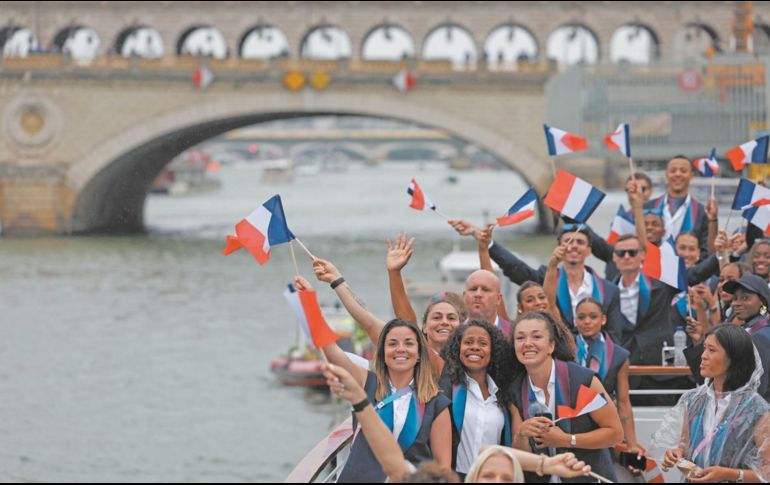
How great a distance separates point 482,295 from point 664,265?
198 cm

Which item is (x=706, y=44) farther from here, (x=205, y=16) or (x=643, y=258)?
(x=643, y=258)

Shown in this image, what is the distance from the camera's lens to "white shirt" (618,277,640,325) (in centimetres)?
821

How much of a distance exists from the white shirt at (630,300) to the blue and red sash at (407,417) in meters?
3.21

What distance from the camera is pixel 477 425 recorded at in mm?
5492

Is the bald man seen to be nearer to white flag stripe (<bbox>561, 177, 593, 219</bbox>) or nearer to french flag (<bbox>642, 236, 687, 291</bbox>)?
french flag (<bbox>642, 236, 687, 291</bbox>)

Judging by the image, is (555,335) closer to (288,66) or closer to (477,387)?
(477,387)

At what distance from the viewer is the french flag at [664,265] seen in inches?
321

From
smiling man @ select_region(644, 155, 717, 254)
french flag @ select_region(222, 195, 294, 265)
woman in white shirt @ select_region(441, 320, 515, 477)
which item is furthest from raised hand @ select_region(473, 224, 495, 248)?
smiling man @ select_region(644, 155, 717, 254)

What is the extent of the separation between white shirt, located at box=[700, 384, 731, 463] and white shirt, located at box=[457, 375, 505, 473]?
816 millimetres

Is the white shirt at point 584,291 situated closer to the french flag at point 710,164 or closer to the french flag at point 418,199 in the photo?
the french flag at point 418,199

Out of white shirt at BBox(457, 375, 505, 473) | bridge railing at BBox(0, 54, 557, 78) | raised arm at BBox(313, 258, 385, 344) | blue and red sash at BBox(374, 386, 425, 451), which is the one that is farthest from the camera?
bridge railing at BBox(0, 54, 557, 78)

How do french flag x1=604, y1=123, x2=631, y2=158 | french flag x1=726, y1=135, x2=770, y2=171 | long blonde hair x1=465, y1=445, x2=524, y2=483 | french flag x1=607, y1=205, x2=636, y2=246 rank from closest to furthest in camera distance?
long blonde hair x1=465, y1=445, x2=524, y2=483 → french flag x1=607, y1=205, x2=636, y2=246 → french flag x1=726, y1=135, x2=770, y2=171 → french flag x1=604, y1=123, x2=631, y2=158

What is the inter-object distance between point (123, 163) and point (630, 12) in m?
16.8

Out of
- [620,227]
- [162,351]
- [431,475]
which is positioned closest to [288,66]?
[162,351]
